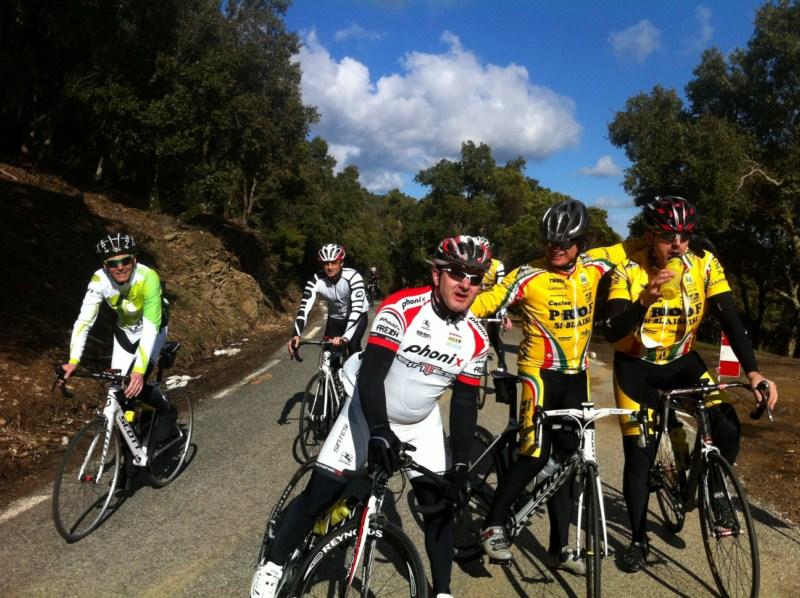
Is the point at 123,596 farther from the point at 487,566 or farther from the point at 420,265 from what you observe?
the point at 420,265

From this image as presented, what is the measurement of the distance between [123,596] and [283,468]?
2319 mm

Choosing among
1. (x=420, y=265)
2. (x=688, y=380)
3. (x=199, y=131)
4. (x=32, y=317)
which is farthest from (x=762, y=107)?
(x=420, y=265)

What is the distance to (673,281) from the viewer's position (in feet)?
11.4

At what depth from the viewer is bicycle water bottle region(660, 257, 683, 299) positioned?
3.42 meters

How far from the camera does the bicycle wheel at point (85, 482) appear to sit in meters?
4.18

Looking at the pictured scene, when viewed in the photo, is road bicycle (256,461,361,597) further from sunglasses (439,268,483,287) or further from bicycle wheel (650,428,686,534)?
bicycle wheel (650,428,686,534)

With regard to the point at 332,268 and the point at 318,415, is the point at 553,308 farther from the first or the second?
the point at 332,268

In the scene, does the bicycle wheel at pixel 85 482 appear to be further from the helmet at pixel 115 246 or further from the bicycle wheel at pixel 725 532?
the bicycle wheel at pixel 725 532

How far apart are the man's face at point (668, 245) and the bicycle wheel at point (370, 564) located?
250 centimetres

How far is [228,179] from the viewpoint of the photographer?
2420 centimetres

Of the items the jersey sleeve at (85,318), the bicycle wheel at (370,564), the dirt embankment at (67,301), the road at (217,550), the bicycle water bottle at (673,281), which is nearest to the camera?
the bicycle wheel at (370,564)

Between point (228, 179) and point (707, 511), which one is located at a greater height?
point (228, 179)

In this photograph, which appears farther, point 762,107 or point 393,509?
point 762,107

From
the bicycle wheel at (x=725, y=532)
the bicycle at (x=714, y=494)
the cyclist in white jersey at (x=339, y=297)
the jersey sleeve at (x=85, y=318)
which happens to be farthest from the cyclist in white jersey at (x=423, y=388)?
the cyclist in white jersey at (x=339, y=297)
